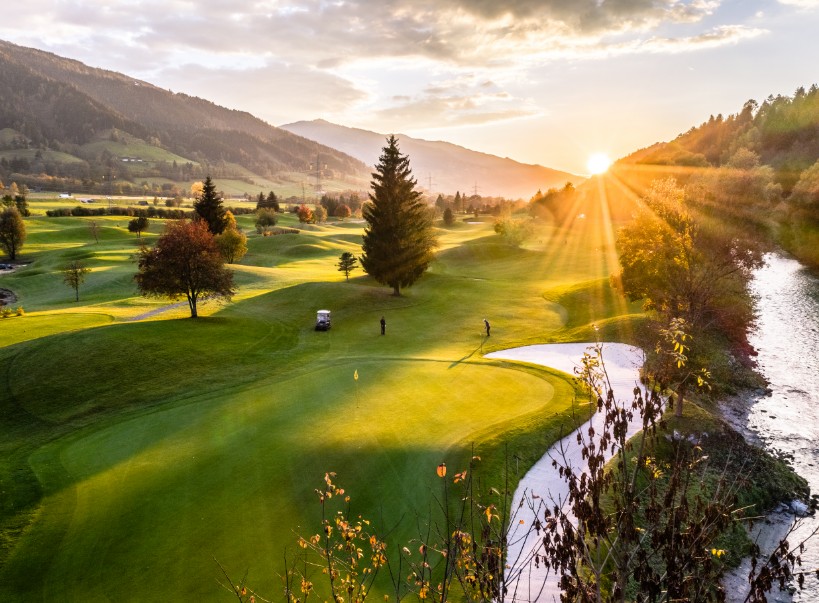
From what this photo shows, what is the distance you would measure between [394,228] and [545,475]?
3750 centimetres

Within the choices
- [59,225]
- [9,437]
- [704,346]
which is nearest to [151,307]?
[9,437]

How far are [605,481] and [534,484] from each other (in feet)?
41.0

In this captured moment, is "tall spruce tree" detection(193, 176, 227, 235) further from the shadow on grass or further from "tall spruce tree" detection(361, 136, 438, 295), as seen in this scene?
the shadow on grass

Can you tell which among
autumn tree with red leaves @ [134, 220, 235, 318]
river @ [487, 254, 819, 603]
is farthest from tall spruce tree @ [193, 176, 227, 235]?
river @ [487, 254, 819, 603]

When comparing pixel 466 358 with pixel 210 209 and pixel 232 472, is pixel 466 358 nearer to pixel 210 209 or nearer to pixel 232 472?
pixel 232 472

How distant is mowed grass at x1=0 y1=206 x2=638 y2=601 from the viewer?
539 inches

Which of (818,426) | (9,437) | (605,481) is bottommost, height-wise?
(818,426)

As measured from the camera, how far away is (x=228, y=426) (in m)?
20.4

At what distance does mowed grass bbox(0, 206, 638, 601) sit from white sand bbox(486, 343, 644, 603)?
116cm

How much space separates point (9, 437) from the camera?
20.9m

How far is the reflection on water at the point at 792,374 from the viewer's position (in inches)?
932

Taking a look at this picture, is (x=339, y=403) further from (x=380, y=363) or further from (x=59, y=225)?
(x=59, y=225)

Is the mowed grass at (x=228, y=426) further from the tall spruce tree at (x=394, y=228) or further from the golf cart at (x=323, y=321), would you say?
the tall spruce tree at (x=394, y=228)

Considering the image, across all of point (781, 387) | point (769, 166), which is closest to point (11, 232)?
point (781, 387)
